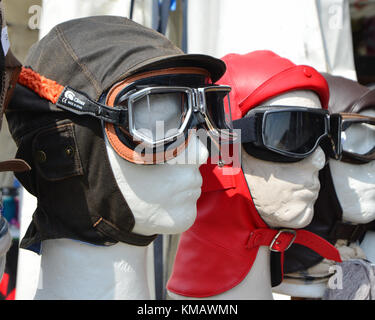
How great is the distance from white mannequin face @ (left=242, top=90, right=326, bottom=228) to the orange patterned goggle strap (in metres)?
0.82

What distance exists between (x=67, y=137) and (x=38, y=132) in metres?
0.10

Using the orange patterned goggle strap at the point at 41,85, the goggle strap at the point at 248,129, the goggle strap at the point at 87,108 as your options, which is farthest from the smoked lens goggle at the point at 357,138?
the orange patterned goggle strap at the point at 41,85

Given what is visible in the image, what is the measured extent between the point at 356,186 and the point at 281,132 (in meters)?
0.64

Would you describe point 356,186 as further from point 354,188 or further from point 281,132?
point 281,132

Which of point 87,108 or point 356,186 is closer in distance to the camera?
point 87,108

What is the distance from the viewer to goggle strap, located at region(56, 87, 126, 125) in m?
1.61

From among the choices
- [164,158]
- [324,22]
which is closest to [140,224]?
[164,158]

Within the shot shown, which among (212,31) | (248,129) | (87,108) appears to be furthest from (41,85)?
(212,31)

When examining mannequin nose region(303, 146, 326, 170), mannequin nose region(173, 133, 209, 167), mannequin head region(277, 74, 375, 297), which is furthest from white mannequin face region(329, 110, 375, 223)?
mannequin nose region(173, 133, 209, 167)

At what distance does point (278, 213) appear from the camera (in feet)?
7.08

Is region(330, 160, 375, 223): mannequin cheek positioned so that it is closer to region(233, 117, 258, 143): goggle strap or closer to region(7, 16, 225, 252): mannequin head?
region(233, 117, 258, 143): goggle strap

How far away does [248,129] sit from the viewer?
209 centimetres

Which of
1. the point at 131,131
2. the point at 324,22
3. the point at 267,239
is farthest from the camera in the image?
the point at 324,22

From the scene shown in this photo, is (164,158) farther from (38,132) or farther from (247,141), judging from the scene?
(247,141)
